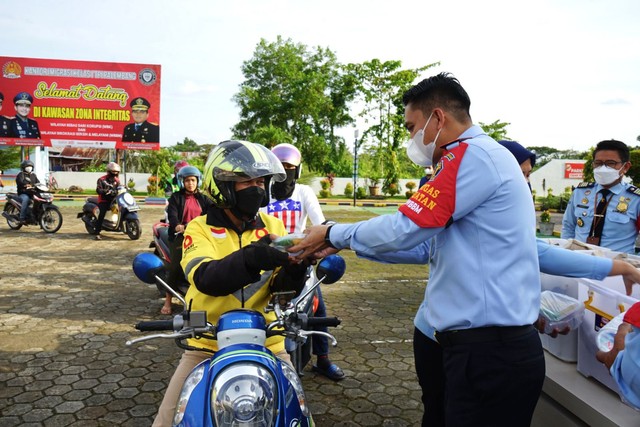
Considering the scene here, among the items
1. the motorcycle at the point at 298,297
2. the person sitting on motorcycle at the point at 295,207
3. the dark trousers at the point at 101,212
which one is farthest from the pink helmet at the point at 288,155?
the dark trousers at the point at 101,212

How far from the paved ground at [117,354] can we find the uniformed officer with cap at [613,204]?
6.59 feet

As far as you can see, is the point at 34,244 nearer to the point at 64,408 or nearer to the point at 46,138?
the point at 64,408

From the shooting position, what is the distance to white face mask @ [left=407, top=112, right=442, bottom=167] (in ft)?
6.79

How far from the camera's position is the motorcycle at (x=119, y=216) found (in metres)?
11.5

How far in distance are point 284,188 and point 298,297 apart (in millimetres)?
1156

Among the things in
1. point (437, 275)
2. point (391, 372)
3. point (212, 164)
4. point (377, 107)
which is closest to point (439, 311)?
point (437, 275)

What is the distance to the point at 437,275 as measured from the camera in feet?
6.52

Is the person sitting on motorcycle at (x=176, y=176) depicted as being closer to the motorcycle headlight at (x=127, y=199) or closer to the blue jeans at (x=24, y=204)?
the motorcycle headlight at (x=127, y=199)

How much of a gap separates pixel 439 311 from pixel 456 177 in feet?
1.67

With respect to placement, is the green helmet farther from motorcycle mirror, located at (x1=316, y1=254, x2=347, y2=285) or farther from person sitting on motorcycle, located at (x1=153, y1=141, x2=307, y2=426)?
motorcycle mirror, located at (x1=316, y1=254, x2=347, y2=285)

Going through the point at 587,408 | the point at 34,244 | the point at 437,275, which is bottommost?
the point at 34,244

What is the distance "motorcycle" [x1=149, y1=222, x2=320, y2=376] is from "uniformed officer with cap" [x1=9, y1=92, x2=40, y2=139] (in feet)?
73.2

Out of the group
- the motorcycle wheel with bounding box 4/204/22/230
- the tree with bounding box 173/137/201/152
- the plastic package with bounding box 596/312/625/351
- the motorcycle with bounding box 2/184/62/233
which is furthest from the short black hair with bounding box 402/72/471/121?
the tree with bounding box 173/137/201/152

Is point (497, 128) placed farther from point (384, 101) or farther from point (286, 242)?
point (286, 242)
